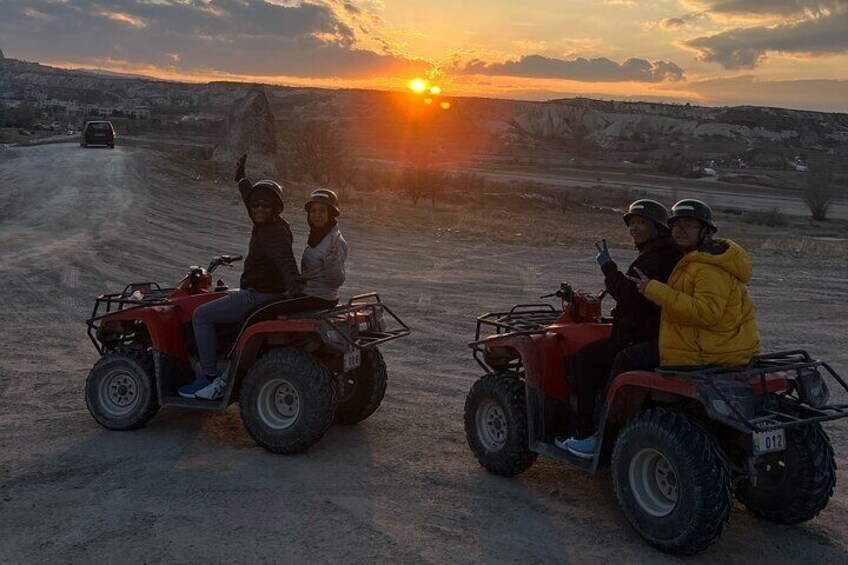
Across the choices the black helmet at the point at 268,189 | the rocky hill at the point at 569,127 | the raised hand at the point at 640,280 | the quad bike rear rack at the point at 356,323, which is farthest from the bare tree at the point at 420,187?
the rocky hill at the point at 569,127

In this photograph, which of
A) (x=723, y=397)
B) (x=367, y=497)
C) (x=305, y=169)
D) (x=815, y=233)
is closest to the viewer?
(x=723, y=397)

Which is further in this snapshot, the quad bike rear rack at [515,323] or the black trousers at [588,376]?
the quad bike rear rack at [515,323]

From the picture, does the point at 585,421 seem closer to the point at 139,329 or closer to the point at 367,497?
the point at 367,497

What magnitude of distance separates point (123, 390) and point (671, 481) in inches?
184

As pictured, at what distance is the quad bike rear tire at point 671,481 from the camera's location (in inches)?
178

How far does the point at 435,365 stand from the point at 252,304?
3603mm

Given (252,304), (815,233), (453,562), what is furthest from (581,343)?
(815,233)

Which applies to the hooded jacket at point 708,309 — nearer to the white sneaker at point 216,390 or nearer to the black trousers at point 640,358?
the black trousers at point 640,358

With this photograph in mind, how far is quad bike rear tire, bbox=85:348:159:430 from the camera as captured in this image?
6.75 metres

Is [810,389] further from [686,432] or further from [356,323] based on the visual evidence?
[356,323]

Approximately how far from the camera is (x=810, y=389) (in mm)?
4844

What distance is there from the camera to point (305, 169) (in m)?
39.4

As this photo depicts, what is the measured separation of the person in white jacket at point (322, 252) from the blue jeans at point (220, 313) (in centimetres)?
33

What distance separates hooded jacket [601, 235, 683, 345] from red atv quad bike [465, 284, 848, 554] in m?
0.36
